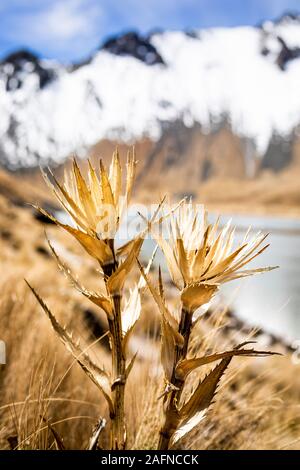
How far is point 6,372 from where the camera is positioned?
5.78 ft

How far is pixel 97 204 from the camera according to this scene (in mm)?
649

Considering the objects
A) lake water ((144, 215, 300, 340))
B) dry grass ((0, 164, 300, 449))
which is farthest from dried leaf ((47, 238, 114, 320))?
lake water ((144, 215, 300, 340))

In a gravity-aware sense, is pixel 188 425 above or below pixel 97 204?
below

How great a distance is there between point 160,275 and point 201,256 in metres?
0.05

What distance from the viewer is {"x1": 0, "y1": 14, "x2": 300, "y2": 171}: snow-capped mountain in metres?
86.5

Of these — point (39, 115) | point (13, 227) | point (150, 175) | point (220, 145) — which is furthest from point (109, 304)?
point (220, 145)

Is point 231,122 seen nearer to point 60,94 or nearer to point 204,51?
point 204,51

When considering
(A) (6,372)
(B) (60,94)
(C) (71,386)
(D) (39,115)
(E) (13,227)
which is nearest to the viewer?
(A) (6,372)

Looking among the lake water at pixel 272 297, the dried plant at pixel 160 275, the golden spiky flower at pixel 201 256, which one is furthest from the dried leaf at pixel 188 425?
the lake water at pixel 272 297

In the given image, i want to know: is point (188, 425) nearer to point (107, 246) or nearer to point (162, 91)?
point (107, 246)

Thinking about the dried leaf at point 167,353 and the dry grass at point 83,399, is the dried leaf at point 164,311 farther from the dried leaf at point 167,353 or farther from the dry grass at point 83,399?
the dry grass at point 83,399

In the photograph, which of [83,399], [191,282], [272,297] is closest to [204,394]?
[191,282]

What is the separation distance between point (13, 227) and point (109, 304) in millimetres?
12273

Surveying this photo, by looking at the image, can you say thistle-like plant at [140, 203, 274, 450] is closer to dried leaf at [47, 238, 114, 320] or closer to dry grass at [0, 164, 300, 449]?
dried leaf at [47, 238, 114, 320]
